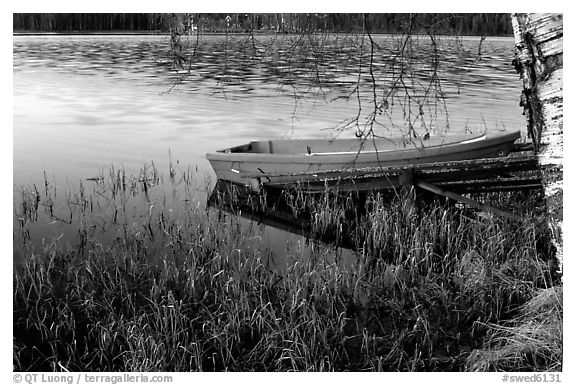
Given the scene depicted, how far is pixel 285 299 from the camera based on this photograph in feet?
16.6

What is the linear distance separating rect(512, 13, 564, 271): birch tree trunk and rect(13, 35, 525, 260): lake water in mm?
382

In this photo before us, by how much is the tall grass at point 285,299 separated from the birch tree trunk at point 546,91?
1012 millimetres

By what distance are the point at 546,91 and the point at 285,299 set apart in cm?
276

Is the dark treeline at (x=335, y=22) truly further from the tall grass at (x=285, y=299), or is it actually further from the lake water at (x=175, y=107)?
the tall grass at (x=285, y=299)

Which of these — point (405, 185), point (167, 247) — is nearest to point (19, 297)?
point (167, 247)

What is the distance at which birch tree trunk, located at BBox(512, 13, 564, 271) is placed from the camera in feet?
10.0

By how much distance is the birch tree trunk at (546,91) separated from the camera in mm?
3051

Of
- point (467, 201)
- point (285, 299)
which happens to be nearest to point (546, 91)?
point (285, 299)

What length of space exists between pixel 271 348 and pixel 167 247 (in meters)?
2.31

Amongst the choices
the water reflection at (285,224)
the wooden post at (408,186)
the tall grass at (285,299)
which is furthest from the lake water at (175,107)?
the tall grass at (285,299)

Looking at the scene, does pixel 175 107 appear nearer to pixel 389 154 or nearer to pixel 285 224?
pixel 389 154

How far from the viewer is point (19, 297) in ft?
16.2

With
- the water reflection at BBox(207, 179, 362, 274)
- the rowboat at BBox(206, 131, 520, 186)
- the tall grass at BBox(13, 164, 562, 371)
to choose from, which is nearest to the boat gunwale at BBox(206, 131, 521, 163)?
the rowboat at BBox(206, 131, 520, 186)

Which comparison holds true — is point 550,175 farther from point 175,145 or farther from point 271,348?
point 175,145
